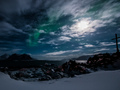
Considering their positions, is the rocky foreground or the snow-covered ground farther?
the rocky foreground

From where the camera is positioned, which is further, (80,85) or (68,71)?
(68,71)

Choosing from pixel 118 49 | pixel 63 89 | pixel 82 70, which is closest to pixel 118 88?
pixel 63 89

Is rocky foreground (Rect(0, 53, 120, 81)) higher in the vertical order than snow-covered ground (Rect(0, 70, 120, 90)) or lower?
lower

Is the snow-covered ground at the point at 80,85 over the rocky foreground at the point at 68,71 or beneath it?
over

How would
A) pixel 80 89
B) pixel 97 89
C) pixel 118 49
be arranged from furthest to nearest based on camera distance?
pixel 118 49 → pixel 80 89 → pixel 97 89

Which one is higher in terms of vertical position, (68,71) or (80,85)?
(80,85)

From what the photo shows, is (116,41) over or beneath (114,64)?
over

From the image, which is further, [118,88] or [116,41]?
[116,41]

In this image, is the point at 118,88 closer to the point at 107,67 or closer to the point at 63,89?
the point at 63,89

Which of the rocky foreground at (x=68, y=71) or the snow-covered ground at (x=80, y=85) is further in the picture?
the rocky foreground at (x=68, y=71)

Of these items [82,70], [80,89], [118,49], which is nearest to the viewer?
[80,89]

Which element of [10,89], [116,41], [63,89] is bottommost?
[63,89]

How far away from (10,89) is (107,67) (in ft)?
30.1

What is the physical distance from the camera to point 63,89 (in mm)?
2309
